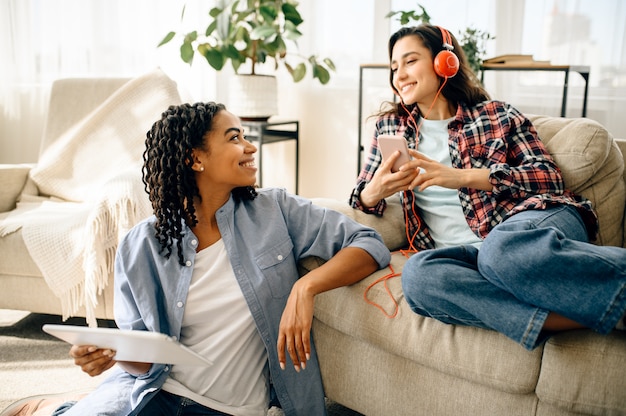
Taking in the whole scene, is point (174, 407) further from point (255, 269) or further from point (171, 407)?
point (255, 269)

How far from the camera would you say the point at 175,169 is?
4.03 feet

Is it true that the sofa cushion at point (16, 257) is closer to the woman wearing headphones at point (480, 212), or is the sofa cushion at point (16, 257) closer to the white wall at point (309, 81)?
the woman wearing headphones at point (480, 212)

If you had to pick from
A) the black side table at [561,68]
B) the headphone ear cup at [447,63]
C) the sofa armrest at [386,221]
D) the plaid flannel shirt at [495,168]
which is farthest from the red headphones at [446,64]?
the black side table at [561,68]

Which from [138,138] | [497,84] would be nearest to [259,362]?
[138,138]

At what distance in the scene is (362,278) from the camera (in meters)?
1.29

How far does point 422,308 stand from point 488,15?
2.10 metres

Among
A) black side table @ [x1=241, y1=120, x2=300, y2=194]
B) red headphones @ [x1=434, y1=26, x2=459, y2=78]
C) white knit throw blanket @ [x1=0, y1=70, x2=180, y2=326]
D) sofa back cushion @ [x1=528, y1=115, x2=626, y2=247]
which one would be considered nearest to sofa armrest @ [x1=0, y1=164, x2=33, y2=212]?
white knit throw blanket @ [x1=0, y1=70, x2=180, y2=326]

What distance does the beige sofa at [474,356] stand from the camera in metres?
1.03

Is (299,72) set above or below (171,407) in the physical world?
above

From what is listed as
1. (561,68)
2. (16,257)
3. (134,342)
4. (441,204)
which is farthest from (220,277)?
(561,68)

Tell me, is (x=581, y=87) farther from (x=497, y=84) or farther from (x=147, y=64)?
(x=147, y=64)

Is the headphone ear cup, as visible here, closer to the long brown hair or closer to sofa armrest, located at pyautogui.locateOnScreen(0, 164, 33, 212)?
the long brown hair

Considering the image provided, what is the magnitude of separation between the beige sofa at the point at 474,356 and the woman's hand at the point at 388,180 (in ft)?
0.61

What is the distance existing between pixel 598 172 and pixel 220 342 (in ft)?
3.69
